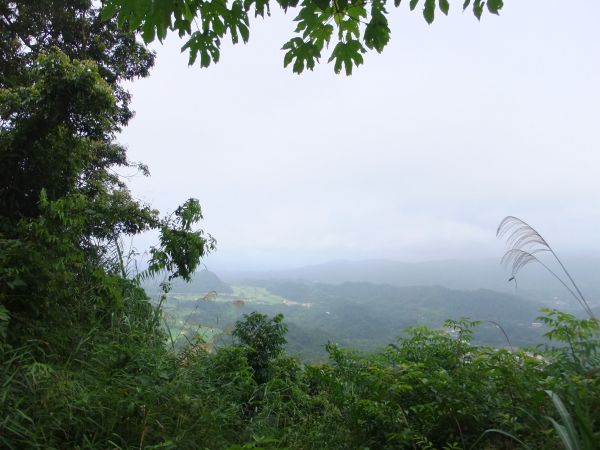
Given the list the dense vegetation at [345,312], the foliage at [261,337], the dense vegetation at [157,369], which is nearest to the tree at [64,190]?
the dense vegetation at [157,369]

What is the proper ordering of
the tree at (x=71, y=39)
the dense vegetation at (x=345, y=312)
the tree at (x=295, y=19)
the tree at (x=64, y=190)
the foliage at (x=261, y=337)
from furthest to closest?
the tree at (x=71, y=39) → the foliage at (x=261, y=337) → the dense vegetation at (x=345, y=312) → the tree at (x=64, y=190) → the tree at (x=295, y=19)

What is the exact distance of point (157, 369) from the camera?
9.00ft

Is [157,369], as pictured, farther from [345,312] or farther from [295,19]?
[345,312]

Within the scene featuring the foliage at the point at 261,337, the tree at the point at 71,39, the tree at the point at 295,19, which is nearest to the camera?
the tree at the point at 295,19

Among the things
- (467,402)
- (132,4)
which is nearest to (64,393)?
(132,4)

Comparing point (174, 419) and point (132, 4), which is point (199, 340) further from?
point (132, 4)

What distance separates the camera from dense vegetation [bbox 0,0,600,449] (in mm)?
1909

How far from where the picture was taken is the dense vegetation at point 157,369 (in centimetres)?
191

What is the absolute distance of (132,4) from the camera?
147 centimetres

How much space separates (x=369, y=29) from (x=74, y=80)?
398cm

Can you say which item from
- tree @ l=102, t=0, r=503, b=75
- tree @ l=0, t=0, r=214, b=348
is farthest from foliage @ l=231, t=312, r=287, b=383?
tree @ l=102, t=0, r=503, b=75

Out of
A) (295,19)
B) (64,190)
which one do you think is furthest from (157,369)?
(64,190)

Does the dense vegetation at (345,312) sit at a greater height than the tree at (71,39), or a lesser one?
lesser

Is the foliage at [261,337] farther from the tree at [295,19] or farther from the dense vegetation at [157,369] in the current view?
the tree at [295,19]
